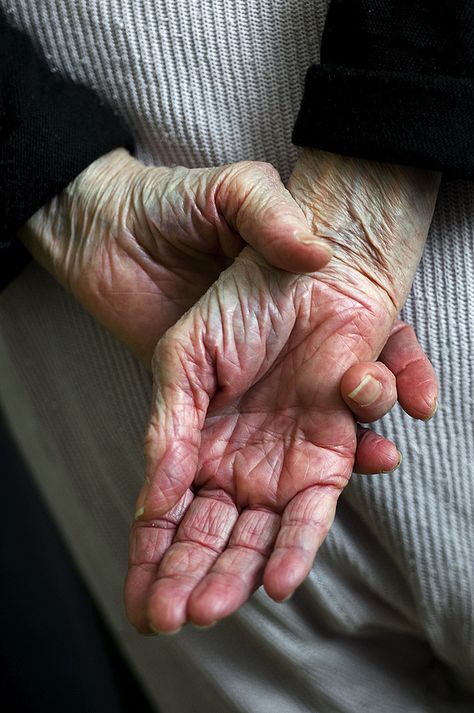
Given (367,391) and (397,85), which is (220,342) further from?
(397,85)

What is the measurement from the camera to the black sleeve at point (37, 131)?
2.10ft

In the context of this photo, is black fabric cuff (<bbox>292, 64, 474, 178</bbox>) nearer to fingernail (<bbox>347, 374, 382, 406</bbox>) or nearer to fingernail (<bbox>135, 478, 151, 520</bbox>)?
fingernail (<bbox>347, 374, 382, 406</bbox>)

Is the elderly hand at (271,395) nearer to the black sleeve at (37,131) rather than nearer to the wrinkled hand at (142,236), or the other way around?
the wrinkled hand at (142,236)

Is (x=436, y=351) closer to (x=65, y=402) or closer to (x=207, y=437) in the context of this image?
(x=207, y=437)

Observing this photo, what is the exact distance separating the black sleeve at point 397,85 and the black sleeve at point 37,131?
0.20 metres

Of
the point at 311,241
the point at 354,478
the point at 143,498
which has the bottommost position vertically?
the point at 354,478

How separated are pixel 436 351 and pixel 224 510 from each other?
8.7 inches

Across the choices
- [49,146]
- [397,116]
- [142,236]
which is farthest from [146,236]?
[397,116]

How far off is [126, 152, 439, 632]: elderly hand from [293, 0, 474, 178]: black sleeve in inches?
1.8

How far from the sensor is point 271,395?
1.97 feet

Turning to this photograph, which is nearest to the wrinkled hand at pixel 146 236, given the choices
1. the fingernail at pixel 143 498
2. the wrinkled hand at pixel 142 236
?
the wrinkled hand at pixel 142 236

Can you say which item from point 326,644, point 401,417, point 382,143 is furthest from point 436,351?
point 326,644

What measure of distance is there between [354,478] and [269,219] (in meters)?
0.24

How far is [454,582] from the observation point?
2.13 feet
